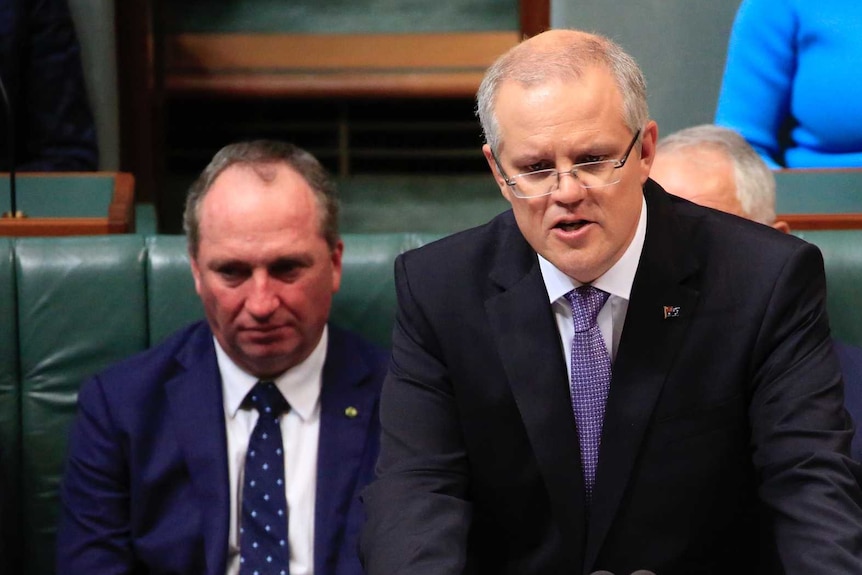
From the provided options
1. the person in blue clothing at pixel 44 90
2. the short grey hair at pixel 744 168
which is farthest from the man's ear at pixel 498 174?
the person in blue clothing at pixel 44 90

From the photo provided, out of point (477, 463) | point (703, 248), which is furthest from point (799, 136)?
point (477, 463)

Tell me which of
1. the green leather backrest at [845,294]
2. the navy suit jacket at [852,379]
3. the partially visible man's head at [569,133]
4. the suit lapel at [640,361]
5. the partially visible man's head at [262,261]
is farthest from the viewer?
the green leather backrest at [845,294]

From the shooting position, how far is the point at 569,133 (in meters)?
1.37

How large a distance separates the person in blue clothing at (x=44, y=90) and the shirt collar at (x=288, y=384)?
1117 mm

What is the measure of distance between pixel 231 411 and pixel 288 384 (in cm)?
10

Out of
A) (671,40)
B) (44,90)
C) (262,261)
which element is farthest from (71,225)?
(671,40)

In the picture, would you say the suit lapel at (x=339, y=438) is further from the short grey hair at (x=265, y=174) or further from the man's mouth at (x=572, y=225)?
the man's mouth at (x=572, y=225)

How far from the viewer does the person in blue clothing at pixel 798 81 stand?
8.71ft

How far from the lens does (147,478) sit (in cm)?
190

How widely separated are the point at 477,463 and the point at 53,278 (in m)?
0.89

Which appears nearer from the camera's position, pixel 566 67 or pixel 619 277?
pixel 566 67

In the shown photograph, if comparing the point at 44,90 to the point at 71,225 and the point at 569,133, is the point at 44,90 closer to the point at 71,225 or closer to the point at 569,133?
the point at 71,225

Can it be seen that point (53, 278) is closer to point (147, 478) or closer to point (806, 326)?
point (147, 478)

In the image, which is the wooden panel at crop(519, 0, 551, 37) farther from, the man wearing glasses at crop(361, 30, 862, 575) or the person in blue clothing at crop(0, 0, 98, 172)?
the man wearing glasses at crop(361, 30, 862, 575)
